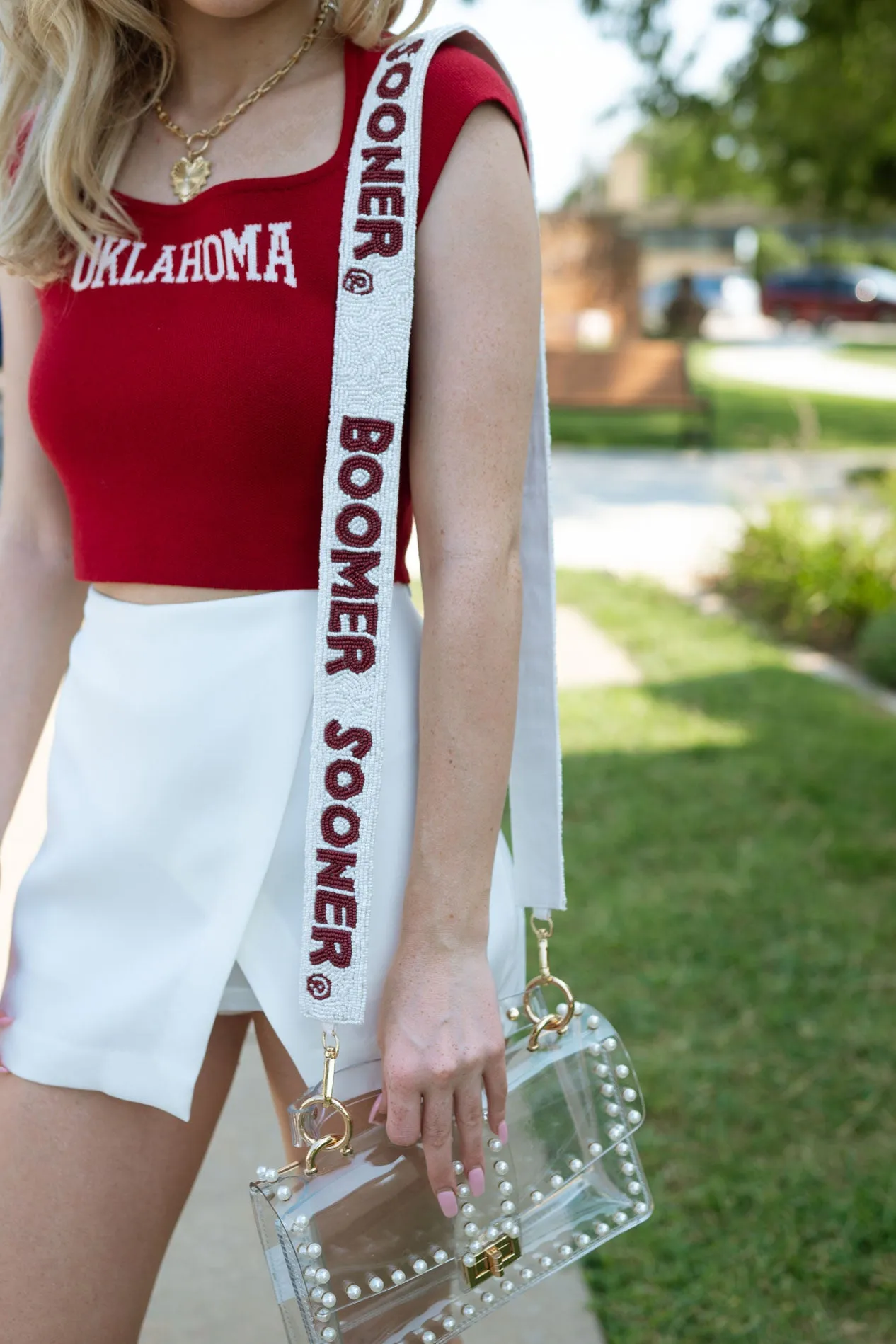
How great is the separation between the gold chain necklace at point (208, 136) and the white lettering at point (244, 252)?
12 centimetres

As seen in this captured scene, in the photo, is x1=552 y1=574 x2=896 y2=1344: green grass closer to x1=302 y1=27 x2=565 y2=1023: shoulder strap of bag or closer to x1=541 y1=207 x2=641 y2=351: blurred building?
x1=302 y1=27 x2=565 y2=1023: shoulder strap of bag

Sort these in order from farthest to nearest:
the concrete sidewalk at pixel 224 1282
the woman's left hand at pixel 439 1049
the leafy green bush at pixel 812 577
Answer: the leafy green bush at pixel 812 577, the concrete sidewalk at pixel 224 1282, the woman's left hand at pixel 439 1049

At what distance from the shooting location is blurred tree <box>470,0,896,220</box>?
10672 mm

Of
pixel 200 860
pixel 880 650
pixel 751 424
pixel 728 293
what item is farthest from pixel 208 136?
pixel 728 293

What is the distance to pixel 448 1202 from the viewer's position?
135 cm

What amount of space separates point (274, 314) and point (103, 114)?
39cm

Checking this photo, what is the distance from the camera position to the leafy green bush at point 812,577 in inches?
305

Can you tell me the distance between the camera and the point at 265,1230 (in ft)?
4.33

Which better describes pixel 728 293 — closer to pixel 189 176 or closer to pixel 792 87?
pixel 792 87

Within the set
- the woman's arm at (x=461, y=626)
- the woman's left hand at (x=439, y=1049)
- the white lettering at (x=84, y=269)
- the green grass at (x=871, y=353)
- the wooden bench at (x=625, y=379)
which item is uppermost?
the green grass at (x=871, y=353)

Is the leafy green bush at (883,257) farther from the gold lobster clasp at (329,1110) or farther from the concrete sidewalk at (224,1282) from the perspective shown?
the gold lobster clasp at (329,1110)

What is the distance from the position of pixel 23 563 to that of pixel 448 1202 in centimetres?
86

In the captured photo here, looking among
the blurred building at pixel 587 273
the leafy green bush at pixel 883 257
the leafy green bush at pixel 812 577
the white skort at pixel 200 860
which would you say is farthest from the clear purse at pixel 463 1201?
the leafy green bush at pixel 883 257

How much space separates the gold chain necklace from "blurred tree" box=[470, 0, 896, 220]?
9.78 m
